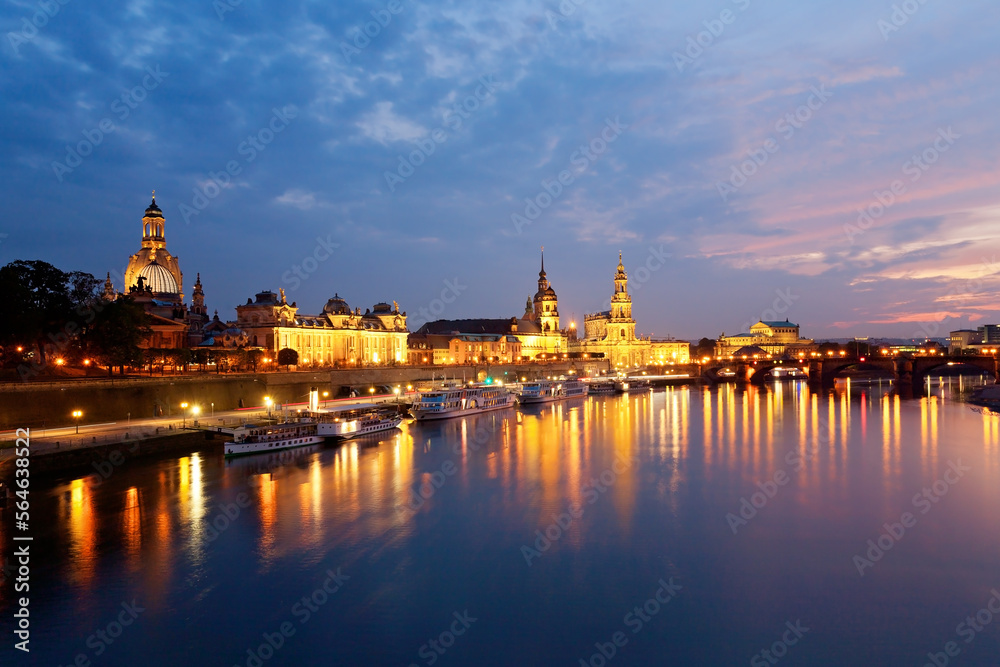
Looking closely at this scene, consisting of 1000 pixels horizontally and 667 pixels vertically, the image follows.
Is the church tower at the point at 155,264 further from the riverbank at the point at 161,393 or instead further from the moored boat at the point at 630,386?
the moored boat at the point at 630,386

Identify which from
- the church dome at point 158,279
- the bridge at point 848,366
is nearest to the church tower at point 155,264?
the church dome at point 158,279

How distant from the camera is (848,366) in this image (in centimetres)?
10981

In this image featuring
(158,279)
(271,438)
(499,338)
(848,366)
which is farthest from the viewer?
(499,338)

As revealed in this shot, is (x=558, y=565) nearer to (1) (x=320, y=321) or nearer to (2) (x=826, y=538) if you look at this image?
(2) (x=826, y=538)

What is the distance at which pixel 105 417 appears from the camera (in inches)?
1657
